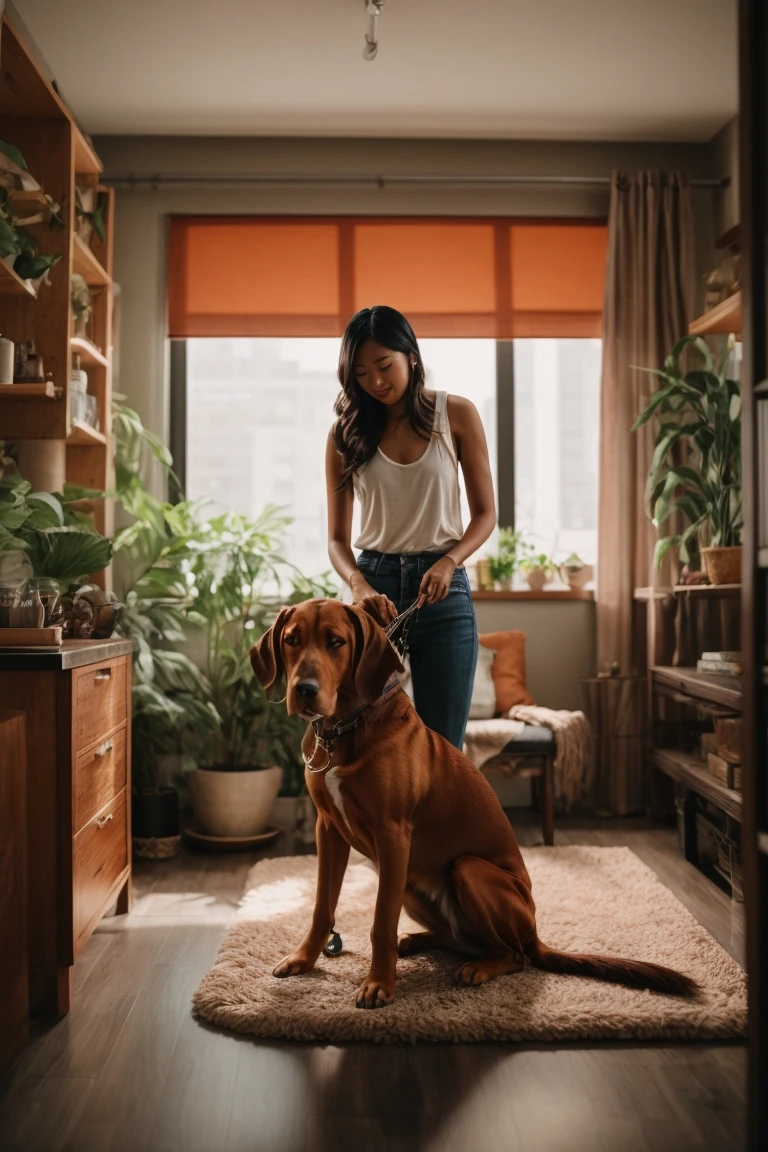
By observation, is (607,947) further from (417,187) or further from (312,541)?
(417,187)

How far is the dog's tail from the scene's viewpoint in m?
2.05

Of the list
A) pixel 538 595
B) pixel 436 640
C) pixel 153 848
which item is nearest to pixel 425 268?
pixel 538 595

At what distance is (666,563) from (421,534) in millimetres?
2164

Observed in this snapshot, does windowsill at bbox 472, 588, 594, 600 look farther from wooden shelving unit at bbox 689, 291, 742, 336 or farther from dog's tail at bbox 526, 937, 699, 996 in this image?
dog's tail at bbox 526, 937, 699, 996

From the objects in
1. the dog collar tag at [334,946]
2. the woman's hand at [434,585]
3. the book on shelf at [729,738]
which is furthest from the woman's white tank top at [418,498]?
the book on shelf at [729,738]

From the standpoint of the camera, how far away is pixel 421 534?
2.34 metres

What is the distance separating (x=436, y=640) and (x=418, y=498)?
1.15 ft

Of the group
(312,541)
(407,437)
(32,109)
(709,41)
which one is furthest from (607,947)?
(709,41)

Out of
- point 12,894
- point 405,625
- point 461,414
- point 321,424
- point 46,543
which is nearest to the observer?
point 12,894

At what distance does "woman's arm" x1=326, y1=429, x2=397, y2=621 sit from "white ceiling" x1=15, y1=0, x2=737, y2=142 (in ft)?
6.08

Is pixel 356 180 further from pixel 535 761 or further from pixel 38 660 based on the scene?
pixel 38 660

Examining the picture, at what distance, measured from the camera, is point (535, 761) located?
3.65 m

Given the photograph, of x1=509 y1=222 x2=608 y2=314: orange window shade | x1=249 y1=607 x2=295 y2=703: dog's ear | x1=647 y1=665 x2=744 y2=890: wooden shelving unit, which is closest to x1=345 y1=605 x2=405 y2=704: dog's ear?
x1=249 y1=607 x2=295 y2=703: dog's ear

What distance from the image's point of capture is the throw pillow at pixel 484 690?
3.84 meters
